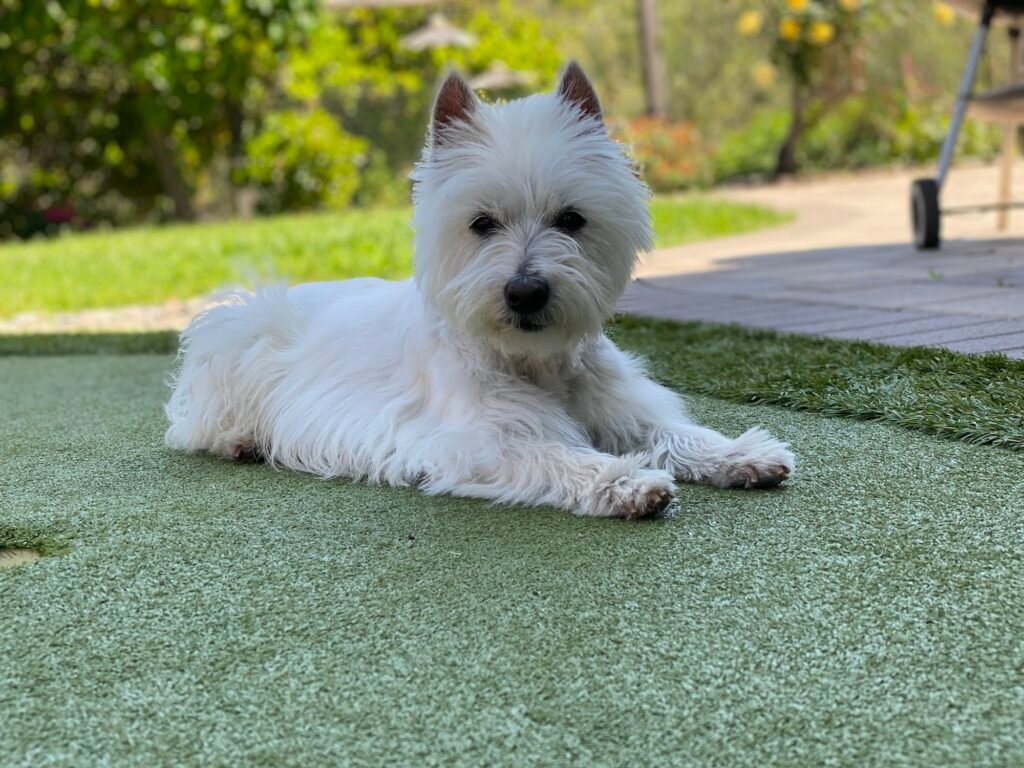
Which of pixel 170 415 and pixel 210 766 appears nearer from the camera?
pixel 210 766

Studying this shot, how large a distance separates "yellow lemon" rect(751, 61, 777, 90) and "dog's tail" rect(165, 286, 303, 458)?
64.8ft

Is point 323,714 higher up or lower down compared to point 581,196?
lower down

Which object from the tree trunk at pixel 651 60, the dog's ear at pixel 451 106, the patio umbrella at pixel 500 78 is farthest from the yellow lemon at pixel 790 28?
the dog's ear at pixel 451 106

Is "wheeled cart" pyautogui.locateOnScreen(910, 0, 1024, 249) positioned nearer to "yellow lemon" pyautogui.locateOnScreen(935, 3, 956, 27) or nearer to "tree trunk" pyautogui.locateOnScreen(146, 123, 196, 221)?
"tree trunk" pyautogui.locateOnScreen(146, 123, 196, 221)

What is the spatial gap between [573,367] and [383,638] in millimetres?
1391

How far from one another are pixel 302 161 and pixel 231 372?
41.9 ft

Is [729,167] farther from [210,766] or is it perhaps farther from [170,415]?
[210,766]

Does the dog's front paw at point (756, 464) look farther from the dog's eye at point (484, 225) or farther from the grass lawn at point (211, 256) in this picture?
the grass lawn at point (211, 256)

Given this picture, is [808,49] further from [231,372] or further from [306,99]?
[231,372]

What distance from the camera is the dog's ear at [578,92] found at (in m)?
3.24

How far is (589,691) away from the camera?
1.85m

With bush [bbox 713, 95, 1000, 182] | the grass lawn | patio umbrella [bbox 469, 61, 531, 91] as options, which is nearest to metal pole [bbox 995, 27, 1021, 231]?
the grass lawn

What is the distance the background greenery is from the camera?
13.6m

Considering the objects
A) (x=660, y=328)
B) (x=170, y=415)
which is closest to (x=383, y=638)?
(x=170, y=415)
